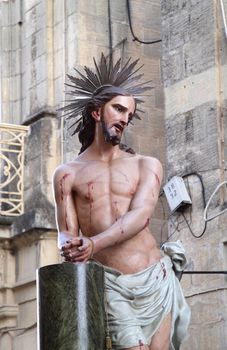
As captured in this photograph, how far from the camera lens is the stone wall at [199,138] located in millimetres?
9570

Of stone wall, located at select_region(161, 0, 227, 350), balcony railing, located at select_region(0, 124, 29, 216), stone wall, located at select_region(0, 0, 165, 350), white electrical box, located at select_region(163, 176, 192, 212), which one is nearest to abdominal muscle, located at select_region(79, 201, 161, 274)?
stone wall, located at select_region(161, 0, 227, 350)

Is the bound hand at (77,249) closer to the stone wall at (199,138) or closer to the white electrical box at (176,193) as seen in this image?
the stone wall at (199,138)

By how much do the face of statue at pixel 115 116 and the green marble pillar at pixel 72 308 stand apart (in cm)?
74

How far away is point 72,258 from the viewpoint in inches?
218

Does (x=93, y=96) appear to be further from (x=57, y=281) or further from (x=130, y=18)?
(x=130, y=18)

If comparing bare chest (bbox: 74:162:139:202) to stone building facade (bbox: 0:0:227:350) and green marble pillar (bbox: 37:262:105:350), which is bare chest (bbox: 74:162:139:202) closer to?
green marble pillar (bbox: 37:262:105:350)

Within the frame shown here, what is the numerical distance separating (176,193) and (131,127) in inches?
110

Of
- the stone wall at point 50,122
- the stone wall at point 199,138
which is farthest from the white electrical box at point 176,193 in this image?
the stone wall at point 50,122

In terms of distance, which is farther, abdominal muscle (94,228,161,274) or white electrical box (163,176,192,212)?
white electrical box (163,176,192,212)

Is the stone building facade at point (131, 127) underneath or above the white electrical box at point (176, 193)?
above

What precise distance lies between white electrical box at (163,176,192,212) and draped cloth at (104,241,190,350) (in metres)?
4.09

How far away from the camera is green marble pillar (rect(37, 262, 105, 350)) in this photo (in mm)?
5449

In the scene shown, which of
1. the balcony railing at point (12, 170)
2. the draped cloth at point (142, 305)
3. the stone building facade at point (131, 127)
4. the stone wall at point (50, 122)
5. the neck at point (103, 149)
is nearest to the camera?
the draped cloth at point (142, 305)

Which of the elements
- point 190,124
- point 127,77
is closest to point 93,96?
point 127,77
